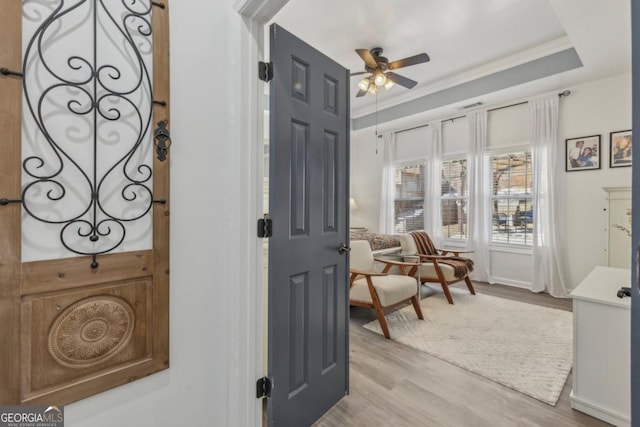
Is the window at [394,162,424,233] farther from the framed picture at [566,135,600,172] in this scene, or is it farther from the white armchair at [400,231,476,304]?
the framed picture at [566,135,600,172]

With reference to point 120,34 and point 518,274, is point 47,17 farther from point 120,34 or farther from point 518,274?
point 518,274

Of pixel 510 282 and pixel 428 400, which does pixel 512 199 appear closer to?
pixel 510 282

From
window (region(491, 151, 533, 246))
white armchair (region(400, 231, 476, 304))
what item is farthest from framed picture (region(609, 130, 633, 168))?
white armchair (region(400, 231, 476, 304))

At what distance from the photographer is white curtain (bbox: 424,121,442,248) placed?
16.8ft

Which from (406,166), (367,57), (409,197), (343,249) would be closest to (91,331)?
(343,249)

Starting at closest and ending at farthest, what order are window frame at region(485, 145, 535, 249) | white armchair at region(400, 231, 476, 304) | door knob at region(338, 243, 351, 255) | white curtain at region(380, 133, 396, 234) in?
1. door knob at region(338, 243, 351, 255)
2. white armchair at region(400, 231, 476, 304)
3. window frame at region(485, 145, 535, 249)
4. white curtain at region(380, 133, 396, 234)

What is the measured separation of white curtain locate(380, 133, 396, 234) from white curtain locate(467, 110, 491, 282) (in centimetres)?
153

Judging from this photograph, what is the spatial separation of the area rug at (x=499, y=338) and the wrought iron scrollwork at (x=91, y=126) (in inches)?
96.3

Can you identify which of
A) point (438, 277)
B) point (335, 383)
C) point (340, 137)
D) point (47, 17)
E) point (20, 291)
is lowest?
point (335, 383)

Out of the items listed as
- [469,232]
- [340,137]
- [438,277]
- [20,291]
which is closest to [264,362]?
[20,291]

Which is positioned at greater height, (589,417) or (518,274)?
(518,274)

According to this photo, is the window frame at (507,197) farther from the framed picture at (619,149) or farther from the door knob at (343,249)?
the door knob at (343,249)

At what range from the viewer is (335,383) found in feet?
5.88

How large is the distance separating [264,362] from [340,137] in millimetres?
1335
